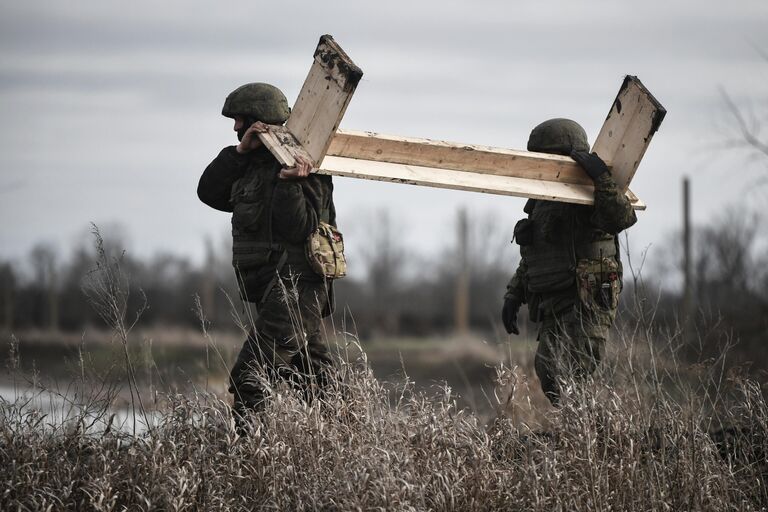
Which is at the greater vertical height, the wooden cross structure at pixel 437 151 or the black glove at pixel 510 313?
the wooden cross structure at pixel 437 151

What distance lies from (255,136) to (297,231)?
638 millimetres

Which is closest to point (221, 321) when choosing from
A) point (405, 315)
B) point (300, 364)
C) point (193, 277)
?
point (405, 315)

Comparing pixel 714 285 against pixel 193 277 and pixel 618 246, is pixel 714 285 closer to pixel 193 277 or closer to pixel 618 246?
pixel 618 246

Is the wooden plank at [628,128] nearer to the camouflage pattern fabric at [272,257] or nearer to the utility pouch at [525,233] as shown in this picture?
the utility pouch at [525,233]

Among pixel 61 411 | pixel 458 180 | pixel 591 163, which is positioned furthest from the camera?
pixel 591 163

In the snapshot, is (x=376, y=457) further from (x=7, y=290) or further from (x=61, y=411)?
(x=7, y=290)

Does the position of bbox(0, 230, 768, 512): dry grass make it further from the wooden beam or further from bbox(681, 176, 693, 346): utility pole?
bbox(681, 176, 693, 346): utility pole

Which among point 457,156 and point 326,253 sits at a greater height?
point 457,156

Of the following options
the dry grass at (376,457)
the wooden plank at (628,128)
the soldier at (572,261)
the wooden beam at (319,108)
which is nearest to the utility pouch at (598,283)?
the soldier at (572,261)

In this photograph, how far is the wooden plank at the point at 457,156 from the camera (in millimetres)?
6707

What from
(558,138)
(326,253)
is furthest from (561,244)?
(326,253)

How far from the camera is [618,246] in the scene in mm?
7641

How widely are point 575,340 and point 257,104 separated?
8.48 ft

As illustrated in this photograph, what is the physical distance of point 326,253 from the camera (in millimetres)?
6938
